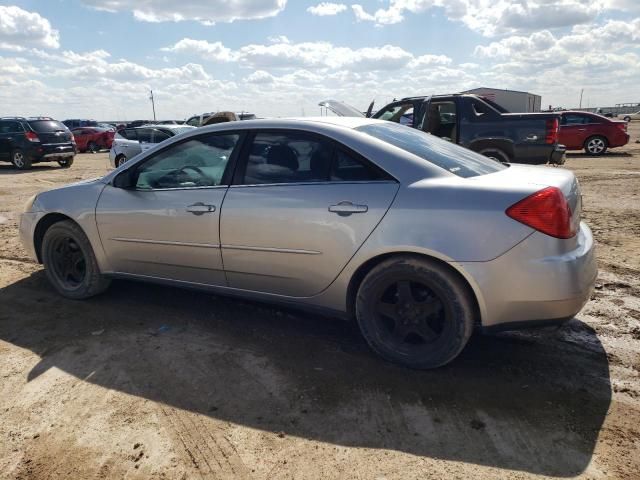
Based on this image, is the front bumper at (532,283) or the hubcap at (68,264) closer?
the front bumper at (532,283)

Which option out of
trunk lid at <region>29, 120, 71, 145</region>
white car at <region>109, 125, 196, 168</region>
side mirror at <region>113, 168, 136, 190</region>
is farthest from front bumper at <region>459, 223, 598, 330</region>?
trunk lid at <region>29, 120, 71, 145</region>

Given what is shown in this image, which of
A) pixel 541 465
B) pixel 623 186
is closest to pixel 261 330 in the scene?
pixel 541 465

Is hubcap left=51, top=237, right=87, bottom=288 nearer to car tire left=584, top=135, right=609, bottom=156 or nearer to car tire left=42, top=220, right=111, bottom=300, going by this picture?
car tire left=42, top=220, right=111, bottom=300

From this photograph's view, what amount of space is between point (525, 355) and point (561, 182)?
45.6 inches

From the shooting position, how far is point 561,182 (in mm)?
2998

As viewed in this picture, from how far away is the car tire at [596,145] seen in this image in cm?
1669

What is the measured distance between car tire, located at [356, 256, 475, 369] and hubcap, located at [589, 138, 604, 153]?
1654 centimetres

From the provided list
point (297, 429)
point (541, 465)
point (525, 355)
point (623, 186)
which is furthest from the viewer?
point (623, 186)

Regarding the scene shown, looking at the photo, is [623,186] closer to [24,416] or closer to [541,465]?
[541,465]

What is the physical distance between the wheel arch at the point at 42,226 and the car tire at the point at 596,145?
55.9 feet

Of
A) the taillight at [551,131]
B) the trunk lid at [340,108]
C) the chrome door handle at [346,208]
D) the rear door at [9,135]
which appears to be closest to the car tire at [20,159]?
the rear door at [9,135]

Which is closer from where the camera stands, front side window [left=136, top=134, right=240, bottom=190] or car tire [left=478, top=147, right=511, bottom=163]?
front side window [left=136, top=134, right=240, bottom=190]

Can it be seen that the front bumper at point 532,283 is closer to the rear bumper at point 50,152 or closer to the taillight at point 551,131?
the taillight at point 551,131

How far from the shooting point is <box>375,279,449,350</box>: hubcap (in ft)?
10.0
